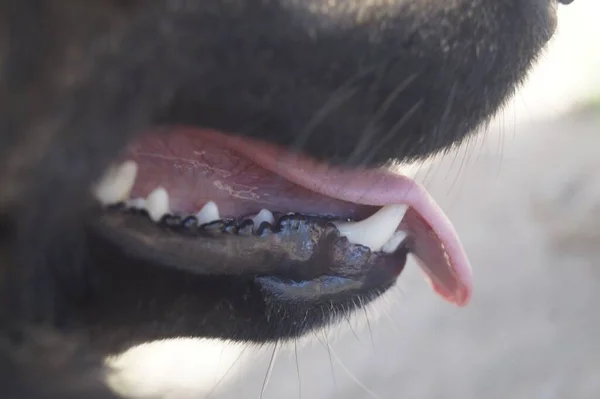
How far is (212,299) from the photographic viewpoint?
2.98 feet

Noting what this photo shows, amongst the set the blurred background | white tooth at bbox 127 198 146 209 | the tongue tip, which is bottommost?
the tongue tip

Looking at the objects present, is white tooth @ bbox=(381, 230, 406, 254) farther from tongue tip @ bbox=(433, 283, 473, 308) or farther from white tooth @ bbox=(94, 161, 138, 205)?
white tooth @ bbox=(94, 161, 138, 205)

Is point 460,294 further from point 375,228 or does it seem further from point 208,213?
point 208,213

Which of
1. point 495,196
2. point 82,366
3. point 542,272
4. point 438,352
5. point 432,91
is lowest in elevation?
point 82,366

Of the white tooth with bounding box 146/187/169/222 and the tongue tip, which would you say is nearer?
the white tooth with bounding box 146/187/169/222

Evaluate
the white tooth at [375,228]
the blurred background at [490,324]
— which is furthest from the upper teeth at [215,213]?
the blurred background at [490,324]

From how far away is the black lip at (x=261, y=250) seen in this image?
854 mm

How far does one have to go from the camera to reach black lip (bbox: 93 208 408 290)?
854 millimetres

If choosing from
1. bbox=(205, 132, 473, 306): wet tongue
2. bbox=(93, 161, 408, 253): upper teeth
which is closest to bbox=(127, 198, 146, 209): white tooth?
bbox=(93, 161, 408, 253): upper teeth

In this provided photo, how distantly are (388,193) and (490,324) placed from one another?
3.53 ft

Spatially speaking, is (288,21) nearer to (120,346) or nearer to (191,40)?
(191,40)

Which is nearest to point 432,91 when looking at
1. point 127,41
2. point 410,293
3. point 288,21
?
point 288,21

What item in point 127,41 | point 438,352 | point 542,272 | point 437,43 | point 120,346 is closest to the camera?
point 127,41

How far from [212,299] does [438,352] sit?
1149 millimetres
